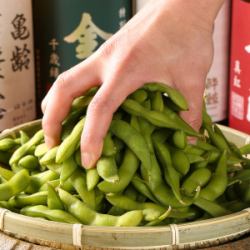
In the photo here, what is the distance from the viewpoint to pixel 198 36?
0.96 metres

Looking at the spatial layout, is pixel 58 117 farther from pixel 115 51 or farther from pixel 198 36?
pixel 198 36

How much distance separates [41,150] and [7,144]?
0.43 ft

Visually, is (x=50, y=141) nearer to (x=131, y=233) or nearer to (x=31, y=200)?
(x=31, y=200)

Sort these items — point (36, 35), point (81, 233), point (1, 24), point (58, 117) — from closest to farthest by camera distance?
point (81, 233) < point (58, 117) < point (1, 24) < point (36, 35)

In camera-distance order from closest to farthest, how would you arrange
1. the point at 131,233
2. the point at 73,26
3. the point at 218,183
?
1. the point at 131,233
2. the point at 218,183
3. the point at 73,26

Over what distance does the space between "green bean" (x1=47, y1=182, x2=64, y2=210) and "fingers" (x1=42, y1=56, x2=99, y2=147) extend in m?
0.09

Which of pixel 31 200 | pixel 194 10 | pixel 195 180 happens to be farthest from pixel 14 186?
pixel 194 10

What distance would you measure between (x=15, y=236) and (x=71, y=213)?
0.08 metres

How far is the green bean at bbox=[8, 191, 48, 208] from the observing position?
0.92 metres

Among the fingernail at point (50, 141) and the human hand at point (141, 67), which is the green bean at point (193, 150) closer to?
the human hand at point (141, 67)

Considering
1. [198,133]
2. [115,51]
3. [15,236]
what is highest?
[115,51]

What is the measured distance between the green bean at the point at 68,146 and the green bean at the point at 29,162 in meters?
0.12

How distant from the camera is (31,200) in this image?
36.1 inches

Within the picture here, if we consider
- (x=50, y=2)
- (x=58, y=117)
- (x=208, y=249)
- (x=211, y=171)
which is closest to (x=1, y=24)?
(x=50, y=2)
